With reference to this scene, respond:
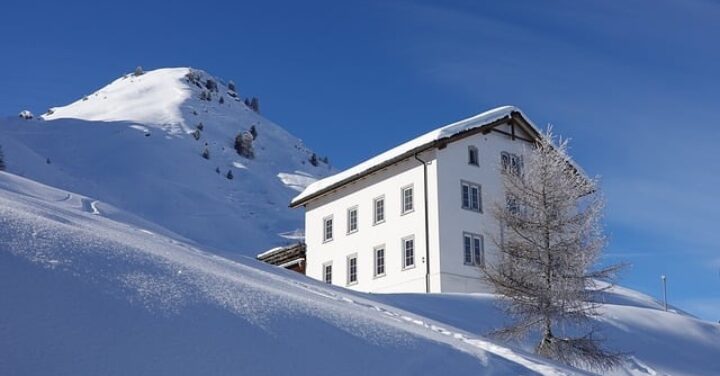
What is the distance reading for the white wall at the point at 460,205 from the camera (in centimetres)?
3425

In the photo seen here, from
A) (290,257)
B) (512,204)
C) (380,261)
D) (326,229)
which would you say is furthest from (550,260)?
(290,257)

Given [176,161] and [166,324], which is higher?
[176,161]

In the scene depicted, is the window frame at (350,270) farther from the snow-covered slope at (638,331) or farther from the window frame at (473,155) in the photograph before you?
the snow-covered slope at (638,331)

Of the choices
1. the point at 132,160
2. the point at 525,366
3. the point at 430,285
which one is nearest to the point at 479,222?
the point at 430,285

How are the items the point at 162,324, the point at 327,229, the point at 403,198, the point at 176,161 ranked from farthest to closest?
the point at 176,161
the point at 327,229
the point at 403,198
the point at 162,324

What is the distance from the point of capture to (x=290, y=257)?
1774 inches

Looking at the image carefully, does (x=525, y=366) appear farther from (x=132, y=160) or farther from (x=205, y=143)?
(x=205, y=143)

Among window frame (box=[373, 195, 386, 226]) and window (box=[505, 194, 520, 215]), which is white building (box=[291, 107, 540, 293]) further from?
window (box=[505, 194, 520, 215])

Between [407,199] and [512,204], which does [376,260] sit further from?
[512,204]

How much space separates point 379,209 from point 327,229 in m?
4.42

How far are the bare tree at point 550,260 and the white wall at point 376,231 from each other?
13.7 meters

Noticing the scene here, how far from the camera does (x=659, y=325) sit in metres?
27.7

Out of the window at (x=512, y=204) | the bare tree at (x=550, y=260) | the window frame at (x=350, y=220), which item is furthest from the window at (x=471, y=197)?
the bare tree at (x=550, y=260)

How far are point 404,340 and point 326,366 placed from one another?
170cm
